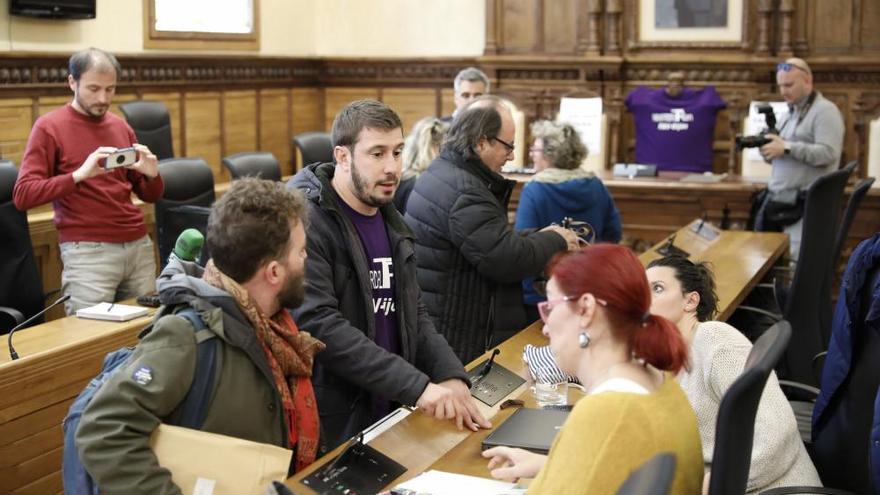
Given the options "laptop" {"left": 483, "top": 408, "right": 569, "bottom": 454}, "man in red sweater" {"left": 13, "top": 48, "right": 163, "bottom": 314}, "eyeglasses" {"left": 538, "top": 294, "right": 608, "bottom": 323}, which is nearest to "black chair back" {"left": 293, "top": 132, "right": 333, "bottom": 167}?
"man in red sweater" {"left": 13, "top": 48, "right": 163, "bottom": 314}

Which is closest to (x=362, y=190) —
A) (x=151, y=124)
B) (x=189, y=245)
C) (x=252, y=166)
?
(x=189, y=245)

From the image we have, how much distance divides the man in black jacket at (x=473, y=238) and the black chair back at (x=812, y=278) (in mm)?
1320

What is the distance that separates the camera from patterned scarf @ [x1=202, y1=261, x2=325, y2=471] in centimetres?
229

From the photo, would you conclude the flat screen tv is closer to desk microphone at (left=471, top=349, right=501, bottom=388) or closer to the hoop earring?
desk microphone at (left=471, top=349, right=501, bottom=388)

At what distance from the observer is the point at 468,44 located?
9.75 m

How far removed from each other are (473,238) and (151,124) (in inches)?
162

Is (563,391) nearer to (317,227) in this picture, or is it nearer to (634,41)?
(317,227)

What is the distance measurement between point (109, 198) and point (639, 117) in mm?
5263

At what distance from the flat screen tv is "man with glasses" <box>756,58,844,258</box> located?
4.52 metres

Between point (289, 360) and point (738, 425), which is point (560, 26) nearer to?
point (289, 360)

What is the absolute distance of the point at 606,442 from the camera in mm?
1744

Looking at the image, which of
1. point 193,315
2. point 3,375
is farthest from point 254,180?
point 3,375

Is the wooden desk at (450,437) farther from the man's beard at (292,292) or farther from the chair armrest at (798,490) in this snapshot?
the chair armrest at (798,490)

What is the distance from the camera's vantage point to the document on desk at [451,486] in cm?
227
